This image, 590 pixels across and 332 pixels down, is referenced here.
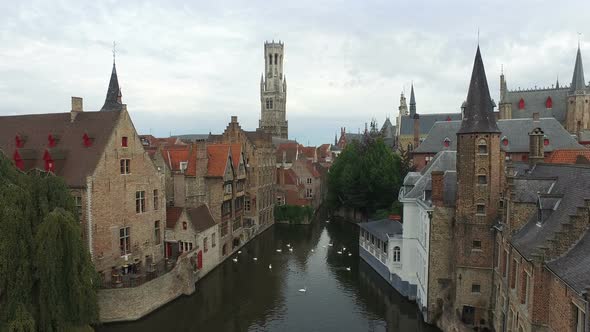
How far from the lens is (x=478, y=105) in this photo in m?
22.9

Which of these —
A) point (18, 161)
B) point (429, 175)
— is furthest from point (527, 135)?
point (18, 161)

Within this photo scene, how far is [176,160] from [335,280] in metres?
19.4

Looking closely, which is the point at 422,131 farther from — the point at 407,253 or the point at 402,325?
the point at 402,325

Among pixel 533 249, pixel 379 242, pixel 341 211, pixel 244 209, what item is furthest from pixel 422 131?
pixel 533 249

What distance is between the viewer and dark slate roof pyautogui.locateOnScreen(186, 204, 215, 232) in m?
34.4

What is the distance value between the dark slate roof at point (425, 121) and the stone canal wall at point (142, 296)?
57873 millimetres

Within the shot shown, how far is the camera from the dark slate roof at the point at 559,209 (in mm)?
16672

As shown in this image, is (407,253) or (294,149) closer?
(407,253)

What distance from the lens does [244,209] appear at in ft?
169

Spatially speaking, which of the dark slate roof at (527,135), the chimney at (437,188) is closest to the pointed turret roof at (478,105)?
the chimney at (437,188)

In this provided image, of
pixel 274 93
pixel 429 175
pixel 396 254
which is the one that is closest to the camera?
pixel 429 175

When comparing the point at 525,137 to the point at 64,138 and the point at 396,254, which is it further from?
the point at 64,138

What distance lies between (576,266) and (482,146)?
967 cm

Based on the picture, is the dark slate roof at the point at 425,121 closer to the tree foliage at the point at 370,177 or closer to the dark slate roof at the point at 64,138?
the tree foliage at the point at 370,177
